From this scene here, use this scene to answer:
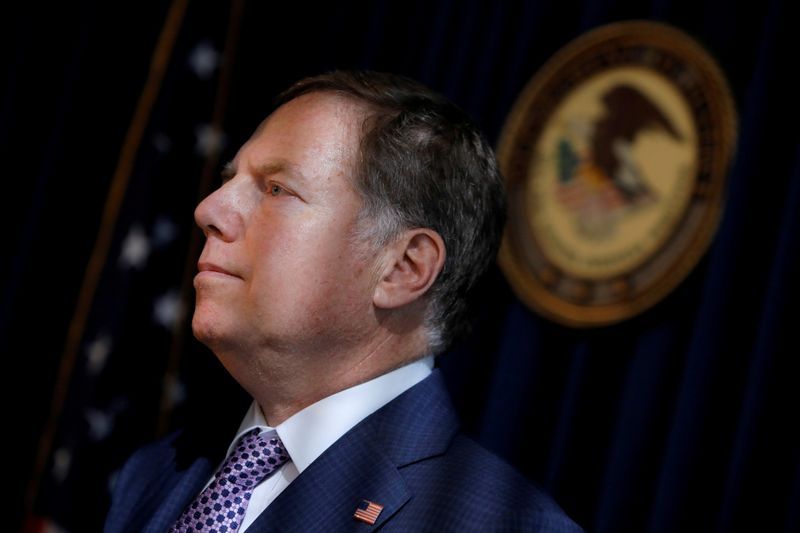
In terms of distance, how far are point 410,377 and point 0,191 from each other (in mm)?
1992

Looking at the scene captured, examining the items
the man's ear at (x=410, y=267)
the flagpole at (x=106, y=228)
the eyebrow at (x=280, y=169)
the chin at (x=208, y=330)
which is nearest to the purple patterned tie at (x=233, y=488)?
the chin at (x=208, y=330)

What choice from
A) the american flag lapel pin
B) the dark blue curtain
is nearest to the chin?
the american flag lapel pin

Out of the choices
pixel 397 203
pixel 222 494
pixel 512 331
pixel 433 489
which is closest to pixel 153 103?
pixel 512 331

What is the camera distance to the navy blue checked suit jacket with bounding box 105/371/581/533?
50.5 inches

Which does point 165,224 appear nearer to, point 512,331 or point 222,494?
point 512,331

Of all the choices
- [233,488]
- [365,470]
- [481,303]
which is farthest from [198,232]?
[365,470]

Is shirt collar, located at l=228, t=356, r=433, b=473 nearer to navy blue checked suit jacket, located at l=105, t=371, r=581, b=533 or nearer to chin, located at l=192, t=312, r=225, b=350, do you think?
navy blue checked suit jacket, located at l=105, t=371, r=581, b=533

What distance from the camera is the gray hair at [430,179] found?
1.57m

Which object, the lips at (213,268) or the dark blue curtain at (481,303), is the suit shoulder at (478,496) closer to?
the lips at (213,268)

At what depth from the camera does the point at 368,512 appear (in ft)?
4.33

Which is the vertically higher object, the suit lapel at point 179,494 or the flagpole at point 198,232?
the flagpole at point 198,232

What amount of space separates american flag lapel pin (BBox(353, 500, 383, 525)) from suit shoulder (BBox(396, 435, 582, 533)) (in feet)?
0.18

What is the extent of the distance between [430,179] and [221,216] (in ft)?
1.20

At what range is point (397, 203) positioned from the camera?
1582 millimetres
